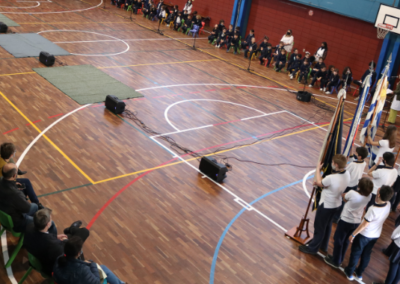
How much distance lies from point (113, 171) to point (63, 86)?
17.8 ft

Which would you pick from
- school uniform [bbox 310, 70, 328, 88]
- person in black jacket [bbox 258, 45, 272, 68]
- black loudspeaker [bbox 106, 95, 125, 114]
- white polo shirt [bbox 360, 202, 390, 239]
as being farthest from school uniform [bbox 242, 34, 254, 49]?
white polo shirt [bbox 360, 202, 390, 239]

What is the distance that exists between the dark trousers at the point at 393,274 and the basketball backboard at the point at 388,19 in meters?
12.6

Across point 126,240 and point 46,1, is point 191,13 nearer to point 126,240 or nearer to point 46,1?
point 46,1

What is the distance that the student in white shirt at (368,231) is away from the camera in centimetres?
648

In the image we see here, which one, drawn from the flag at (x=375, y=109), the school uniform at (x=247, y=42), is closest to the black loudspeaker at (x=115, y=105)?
the flag at (x=375, y=109)

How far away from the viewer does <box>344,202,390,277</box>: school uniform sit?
6.53m

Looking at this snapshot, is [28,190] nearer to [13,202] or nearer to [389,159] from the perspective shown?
[13,202]

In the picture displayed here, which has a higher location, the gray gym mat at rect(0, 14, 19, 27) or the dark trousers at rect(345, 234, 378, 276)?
the gray gym mat at rect(0, 14, 19, 27)

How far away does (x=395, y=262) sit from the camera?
21.8 ft

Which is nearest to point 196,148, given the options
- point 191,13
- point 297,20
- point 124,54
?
point 124,54

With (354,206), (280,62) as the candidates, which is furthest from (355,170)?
(280,62)

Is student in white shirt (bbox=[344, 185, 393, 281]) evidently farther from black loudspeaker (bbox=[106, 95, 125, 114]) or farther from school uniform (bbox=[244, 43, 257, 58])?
school uniform (bbox=[244, 43, 257, 58])

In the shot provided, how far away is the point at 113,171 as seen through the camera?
30.7 ft

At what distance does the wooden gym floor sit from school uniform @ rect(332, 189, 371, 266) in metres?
0.36
